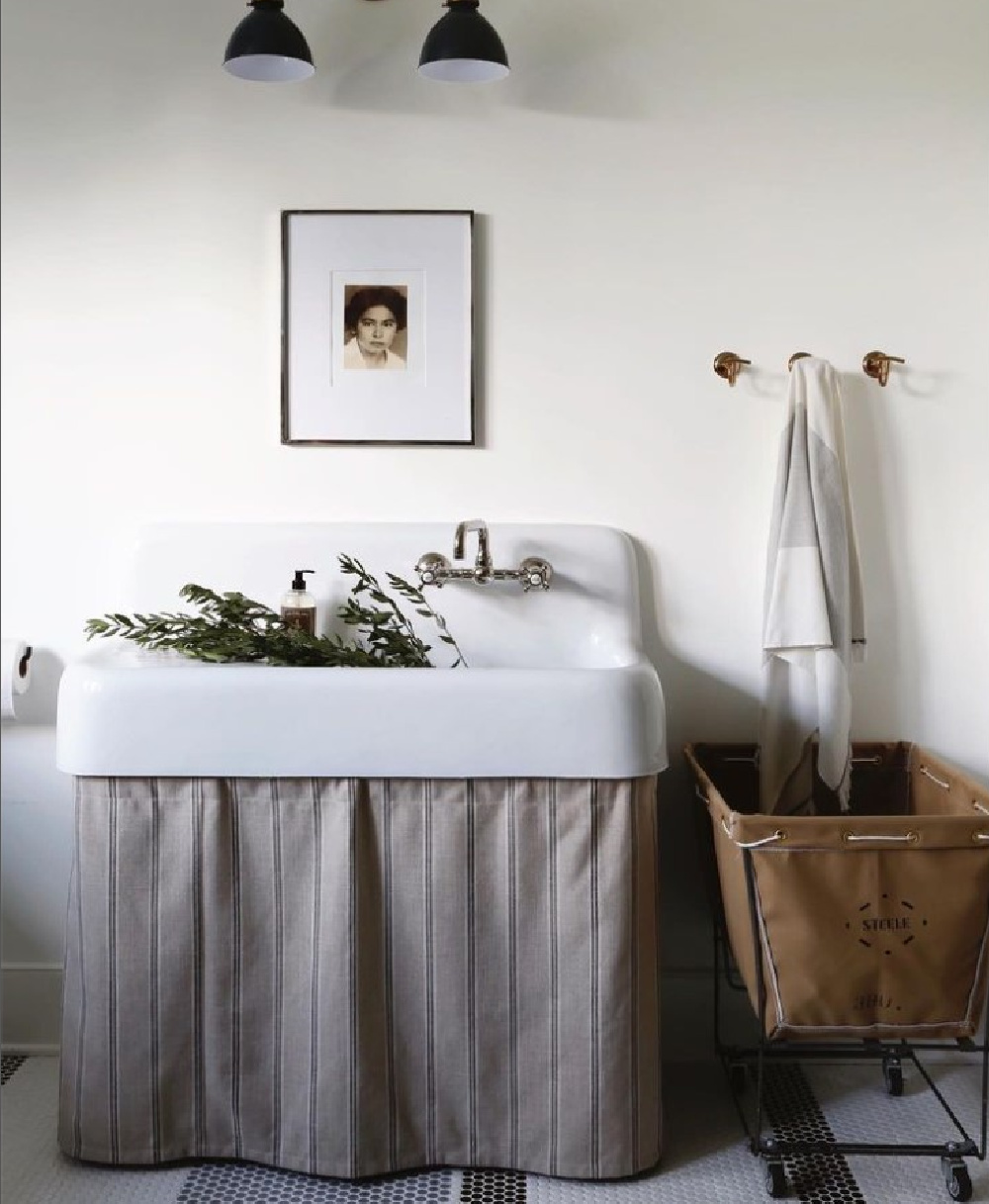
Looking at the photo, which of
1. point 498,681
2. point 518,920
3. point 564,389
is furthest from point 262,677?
point 564,389

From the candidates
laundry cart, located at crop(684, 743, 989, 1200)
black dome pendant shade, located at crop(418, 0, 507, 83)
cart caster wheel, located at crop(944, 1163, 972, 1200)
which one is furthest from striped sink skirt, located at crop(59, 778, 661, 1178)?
black dome pendant shade, located at crop(418, 0, 507, 83)

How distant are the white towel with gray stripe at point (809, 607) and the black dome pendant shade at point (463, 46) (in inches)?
29.7

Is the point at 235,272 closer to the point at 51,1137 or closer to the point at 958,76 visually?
the point at 958,76

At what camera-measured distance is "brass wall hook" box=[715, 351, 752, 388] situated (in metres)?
2.27

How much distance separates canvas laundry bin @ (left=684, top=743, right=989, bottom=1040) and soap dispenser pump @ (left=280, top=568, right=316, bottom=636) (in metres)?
0.83

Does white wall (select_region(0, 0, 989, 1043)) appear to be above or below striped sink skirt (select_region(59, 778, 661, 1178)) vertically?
above

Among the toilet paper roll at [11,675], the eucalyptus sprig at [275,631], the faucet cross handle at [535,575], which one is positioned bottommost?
the toilet paper roll at [11,675]

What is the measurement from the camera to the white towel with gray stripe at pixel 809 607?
2.17m

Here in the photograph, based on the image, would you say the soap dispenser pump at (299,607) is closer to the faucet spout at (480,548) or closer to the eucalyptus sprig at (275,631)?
the eucalyptus sprig at (275,631)

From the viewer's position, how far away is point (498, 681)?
5.88 feet

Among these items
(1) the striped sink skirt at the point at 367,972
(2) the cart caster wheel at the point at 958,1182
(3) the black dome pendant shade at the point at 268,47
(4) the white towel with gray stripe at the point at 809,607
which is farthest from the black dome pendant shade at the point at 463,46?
(2) the cart caster wheel at the point at 958,1182

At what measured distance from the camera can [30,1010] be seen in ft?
7.75

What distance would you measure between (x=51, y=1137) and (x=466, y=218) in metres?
1.77

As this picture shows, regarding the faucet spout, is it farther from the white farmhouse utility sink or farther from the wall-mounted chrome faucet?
the white farmhouse utility sink
